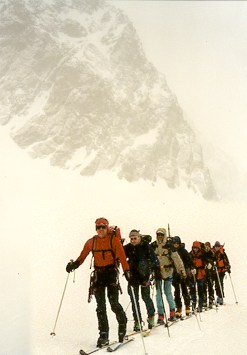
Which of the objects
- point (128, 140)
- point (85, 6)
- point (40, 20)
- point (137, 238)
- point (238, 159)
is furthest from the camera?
point (238, 159)

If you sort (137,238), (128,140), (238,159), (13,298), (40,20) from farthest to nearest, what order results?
(238,159), (40,20), (128,140), (13,298), (137,238)

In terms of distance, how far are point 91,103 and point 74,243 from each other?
74197 millimetres

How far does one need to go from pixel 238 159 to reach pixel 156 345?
7293 inches

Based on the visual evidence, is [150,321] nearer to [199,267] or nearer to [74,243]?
[199,267]

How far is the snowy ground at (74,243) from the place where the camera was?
26.9 ft

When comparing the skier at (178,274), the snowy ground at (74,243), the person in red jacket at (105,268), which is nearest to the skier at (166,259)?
the skier at (178,274)

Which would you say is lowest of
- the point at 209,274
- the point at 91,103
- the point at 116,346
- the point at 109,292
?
the point at 116,346

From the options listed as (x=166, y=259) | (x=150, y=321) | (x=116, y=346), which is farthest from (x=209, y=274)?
(x=116, y=346)

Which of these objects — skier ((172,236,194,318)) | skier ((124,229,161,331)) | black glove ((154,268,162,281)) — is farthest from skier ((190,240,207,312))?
skier ((124,229,161,331))

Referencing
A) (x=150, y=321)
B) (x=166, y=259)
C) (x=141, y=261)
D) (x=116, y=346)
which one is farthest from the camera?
(x=166, y=259)

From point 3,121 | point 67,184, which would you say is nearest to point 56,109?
point 3,121

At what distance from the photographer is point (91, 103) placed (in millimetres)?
108750

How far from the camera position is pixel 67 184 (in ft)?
278

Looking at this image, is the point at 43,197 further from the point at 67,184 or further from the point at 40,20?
the point at 40,20
